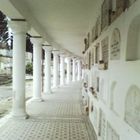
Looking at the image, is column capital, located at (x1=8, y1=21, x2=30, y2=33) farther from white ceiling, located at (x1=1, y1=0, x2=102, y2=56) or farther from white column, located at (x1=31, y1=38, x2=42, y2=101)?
white column, located at (x1=31, y1=38, x2=42, y2=101)

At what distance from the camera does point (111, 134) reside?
4.02m

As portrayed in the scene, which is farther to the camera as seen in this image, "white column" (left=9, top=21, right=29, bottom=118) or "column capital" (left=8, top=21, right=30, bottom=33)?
"white column" (left=9, top=21, right=29, bottom=118)

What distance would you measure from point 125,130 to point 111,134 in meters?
0.93

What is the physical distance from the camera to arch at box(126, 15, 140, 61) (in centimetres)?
312

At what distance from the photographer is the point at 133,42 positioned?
10.4ft

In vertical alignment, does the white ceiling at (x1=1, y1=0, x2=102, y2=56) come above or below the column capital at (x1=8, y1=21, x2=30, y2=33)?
above

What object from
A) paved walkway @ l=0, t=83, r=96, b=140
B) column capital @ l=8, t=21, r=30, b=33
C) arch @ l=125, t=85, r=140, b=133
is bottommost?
paved walkway @ l=0, t=83, r=96, b=140

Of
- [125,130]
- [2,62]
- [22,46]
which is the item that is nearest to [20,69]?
[22,46]

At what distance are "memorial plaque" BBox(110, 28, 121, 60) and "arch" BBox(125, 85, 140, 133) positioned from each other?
0.78 metres

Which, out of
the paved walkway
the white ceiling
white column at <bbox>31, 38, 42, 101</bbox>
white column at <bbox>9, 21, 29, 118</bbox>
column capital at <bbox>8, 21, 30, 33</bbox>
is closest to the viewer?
the paved walkway

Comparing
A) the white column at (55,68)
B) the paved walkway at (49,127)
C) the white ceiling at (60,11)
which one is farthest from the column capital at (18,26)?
the white column at (55,68)

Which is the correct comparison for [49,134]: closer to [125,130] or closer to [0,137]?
[0,137]

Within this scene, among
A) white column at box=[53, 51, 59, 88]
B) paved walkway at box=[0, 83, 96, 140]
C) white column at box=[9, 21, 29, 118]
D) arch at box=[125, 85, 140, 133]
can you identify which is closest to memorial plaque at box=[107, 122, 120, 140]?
arch at box=[125, 85, 140, 133]

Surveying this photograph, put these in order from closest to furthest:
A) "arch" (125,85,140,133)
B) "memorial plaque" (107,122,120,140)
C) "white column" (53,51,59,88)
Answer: "arch" (125,85,140,133) < "memorial plaque" (107,122,120,140) < "white column" (53,51,59,88)
